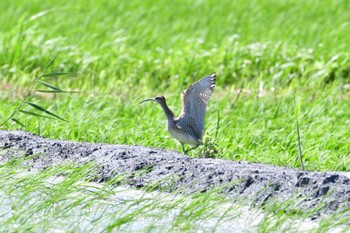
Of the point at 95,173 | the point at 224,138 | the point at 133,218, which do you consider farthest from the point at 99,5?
the point at 133,218

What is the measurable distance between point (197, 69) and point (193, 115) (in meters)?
3.66

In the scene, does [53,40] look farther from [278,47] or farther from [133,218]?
[133,218]

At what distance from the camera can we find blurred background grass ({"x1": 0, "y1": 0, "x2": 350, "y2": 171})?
6922 millimetres

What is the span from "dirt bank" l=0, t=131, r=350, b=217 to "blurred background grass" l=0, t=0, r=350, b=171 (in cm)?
48

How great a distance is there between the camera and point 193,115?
6.20 meters

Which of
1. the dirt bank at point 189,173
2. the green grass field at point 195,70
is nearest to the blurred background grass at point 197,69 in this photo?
the green grass field at point 195,70

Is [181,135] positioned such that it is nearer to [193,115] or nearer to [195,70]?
[193,115]

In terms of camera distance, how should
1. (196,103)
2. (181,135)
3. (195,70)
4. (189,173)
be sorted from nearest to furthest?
1. (189,173)
2. (181,135)
3. (196,103)
4. (195,70)

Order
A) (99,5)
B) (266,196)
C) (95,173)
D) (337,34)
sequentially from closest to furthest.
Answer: (266,196) → (95,173) → (337,34) → (99,5)

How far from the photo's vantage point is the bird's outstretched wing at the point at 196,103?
6.11m

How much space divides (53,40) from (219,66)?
162 cm

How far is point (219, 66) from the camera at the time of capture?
9898 millimetres

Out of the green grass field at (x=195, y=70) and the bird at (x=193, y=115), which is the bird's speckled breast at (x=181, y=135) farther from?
the green grass field at (x=195, y=70)

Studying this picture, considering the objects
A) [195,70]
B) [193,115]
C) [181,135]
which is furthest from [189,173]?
[195,70]
